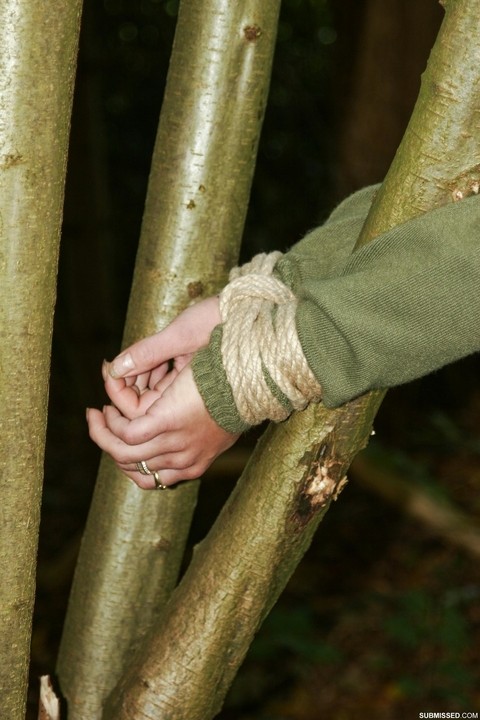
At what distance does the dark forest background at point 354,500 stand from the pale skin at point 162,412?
2.70 meters

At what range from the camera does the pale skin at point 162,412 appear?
1.22 metres

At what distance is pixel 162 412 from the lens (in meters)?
1.22

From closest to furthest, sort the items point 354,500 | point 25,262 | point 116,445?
point 25,262, point 116,445, point 354,500

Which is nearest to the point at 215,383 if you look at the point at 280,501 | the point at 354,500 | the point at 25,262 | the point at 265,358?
the point at 265,358

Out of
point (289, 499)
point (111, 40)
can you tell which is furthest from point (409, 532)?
point (111, 40)

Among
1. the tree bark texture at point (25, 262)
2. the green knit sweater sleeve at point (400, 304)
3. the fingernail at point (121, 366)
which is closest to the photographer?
the tree bark texture at point (25, 262)

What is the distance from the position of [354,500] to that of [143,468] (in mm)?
3831

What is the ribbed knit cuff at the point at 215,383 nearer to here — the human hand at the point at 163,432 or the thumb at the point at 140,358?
the human hand at the point at 163,432

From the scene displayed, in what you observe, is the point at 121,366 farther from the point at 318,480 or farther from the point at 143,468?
the point at 318,480

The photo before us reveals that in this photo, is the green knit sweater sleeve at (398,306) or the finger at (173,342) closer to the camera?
the green knit sweater sleeve at (398,306)

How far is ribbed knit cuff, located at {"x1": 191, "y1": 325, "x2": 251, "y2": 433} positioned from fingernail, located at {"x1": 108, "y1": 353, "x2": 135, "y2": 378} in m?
0.17

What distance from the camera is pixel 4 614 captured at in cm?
111

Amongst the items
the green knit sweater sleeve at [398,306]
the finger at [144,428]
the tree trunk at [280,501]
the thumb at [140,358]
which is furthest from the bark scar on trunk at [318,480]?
the thumb at [140,358]

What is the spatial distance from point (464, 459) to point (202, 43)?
4457 millimetres
